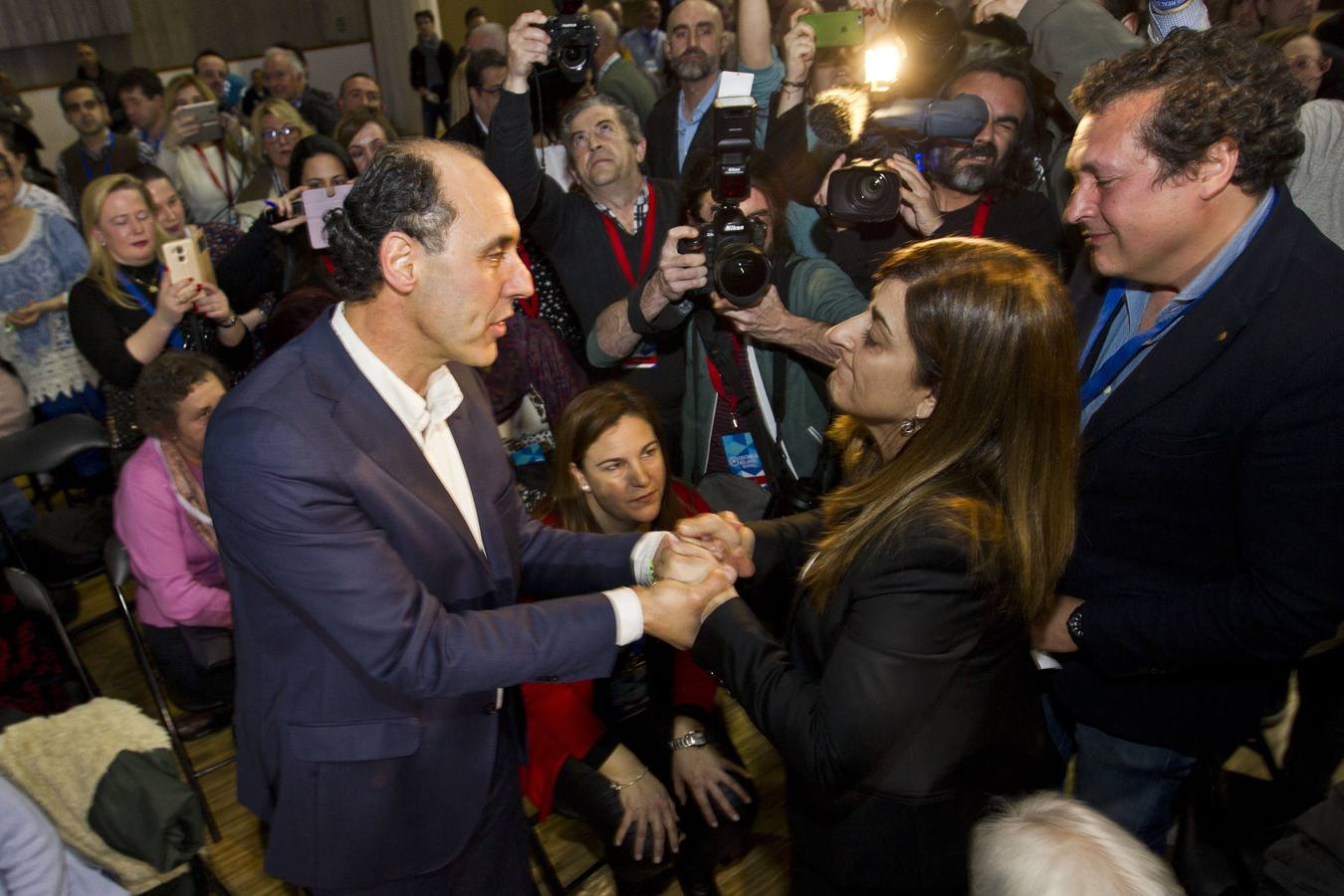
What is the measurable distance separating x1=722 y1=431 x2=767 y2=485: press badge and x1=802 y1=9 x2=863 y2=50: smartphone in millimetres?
1399

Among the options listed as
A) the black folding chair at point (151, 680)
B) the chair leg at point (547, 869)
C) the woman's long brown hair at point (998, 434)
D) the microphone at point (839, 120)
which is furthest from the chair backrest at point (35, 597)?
the microphone at point (839, 120)

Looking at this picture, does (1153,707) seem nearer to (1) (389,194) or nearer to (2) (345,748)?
(2) (345,748)

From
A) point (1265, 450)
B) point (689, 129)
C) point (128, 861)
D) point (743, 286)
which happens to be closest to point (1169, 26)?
point (743, 286)

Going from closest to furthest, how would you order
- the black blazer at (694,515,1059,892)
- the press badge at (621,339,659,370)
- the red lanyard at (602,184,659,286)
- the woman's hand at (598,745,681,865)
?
the black blazer at (694,515,1059,892)
the woman's hand at (598,745,681,865)
the press badge at (621,339,659,370)
the red lanyard at (602,184,659,286)

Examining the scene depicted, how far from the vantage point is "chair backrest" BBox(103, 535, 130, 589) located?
2688 millimetres

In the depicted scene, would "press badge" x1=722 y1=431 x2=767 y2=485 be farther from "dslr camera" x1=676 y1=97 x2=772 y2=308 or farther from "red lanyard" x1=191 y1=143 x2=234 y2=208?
"red lanyard" x1=191 y1=143 x2=234 y2=208

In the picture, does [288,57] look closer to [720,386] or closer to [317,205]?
[317,205]

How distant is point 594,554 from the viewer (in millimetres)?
1800

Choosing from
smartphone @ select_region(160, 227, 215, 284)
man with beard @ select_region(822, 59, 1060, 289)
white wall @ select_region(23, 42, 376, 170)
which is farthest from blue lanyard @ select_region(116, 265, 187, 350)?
white wall @ select_region(23, 42, 376, 170)

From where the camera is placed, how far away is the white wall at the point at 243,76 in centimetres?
870

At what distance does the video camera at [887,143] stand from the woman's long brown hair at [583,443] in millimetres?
688

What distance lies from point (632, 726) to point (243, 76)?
977 centimetres

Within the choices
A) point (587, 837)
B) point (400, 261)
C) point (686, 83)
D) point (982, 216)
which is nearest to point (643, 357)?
point (982, 216)

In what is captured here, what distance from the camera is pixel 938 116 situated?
7.86ft
